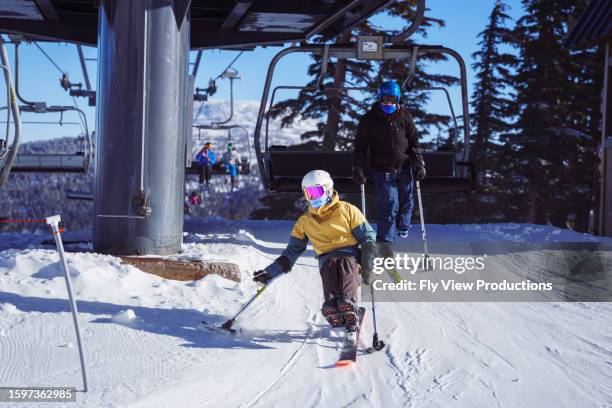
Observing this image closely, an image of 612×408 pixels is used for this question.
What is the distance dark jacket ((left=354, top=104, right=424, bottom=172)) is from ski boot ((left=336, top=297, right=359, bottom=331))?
2915 millimetres

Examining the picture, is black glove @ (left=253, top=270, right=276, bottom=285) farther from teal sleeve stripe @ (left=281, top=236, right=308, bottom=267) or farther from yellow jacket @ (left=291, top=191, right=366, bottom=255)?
yellow jacket @ (left=291, top=191, right=366, bottom=255)

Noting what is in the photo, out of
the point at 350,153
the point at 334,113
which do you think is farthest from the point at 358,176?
the point at 334,113

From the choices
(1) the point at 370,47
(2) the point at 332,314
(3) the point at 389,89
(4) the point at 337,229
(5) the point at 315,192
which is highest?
(1) the point at 370,47

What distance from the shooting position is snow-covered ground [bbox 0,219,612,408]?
4.03m

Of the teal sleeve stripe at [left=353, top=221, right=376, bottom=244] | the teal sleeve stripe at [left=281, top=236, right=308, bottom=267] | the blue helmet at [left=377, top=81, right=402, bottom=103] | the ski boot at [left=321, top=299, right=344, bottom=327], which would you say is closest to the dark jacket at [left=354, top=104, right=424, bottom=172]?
the blue helmet at [left=377, top=81, right=402, bottom=103]

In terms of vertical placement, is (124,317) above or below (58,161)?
below

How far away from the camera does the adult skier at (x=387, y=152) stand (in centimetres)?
761

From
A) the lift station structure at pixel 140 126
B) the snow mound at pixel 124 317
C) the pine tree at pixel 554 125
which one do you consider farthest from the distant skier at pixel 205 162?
the snow mound at pixel 124 317

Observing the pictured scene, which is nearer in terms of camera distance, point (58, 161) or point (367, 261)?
point (367, 261)

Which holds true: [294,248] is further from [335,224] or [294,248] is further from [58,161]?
[58,161]

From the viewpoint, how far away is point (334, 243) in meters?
5.26

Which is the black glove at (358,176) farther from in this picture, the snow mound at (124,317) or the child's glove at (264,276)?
the snow mound at (124,317)

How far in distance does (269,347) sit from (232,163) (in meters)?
17.8

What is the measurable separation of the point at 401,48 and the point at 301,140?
18.9 metres
